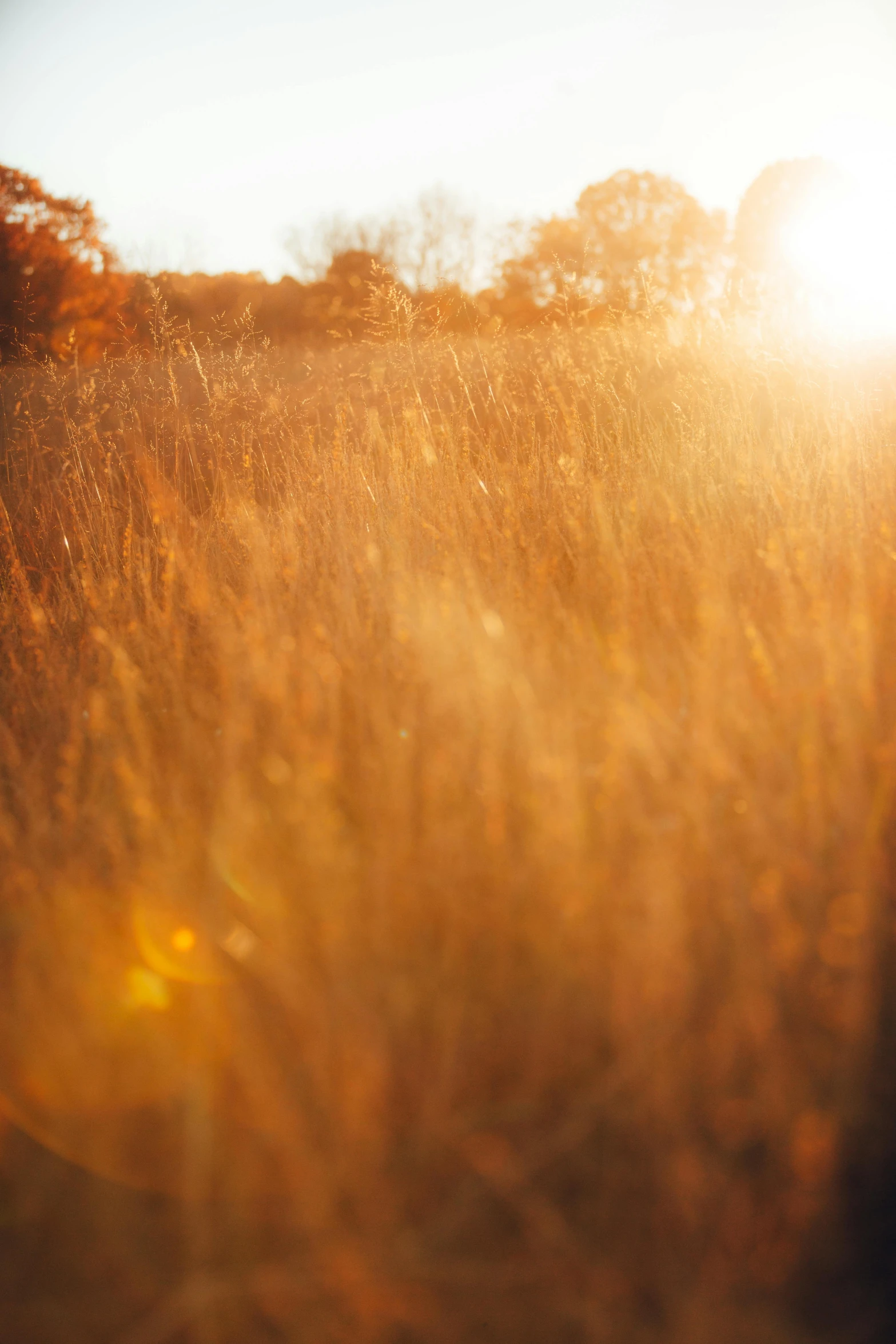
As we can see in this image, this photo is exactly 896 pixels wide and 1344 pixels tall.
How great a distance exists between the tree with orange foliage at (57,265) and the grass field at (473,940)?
322 inches

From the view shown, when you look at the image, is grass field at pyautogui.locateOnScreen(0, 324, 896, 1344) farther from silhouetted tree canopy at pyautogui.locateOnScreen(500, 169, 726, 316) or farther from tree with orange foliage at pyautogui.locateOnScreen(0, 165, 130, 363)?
tree with orange foliage at pyautogui.locateOnScreen(0, 165, 130, 363)

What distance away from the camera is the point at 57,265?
29.4 ft

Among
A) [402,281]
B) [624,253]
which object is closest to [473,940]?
[402,281]

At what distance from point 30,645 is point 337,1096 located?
196 cm

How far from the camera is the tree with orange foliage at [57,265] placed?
28.3ft

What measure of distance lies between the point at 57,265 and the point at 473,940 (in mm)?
10639

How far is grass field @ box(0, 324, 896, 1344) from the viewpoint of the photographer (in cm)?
87

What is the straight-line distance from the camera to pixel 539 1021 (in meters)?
1.07

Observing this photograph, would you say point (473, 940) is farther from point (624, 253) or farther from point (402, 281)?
point (624, 253)

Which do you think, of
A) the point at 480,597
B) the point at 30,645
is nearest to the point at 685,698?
the point at 480,597

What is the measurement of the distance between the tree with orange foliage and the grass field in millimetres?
8168

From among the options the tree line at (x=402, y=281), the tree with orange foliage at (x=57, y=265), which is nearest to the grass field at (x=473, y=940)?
the tree line at (x=402, y=281)

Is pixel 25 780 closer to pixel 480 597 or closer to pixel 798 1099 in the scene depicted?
pixel 480 597

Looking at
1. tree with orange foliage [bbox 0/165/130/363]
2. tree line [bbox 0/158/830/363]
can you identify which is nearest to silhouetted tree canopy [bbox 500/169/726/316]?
tree line [bbox 0/158/830/363]
